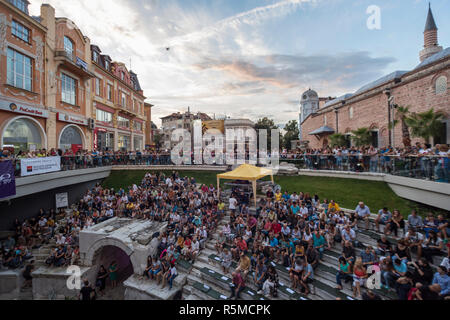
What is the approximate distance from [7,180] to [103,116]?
1659cm

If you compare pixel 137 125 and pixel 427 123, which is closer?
pixel 427 123

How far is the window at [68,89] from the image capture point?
18.5 m

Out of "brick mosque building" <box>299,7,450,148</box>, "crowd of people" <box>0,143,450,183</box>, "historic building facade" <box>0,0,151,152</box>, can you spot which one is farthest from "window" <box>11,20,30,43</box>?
"brick mosque building" <box>299,7,450,148</box>

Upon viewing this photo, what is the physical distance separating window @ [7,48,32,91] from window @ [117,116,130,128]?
12.1m

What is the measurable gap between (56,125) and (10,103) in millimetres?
3998

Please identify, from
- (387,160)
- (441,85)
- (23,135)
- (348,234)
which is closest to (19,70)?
(23,135)

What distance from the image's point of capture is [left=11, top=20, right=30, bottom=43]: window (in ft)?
46.5

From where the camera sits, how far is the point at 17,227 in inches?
484

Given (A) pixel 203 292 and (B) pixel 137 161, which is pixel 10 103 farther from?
(A) pixel 203 292

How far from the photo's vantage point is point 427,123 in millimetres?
12414

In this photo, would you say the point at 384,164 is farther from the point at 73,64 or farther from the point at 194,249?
the point at 73,64

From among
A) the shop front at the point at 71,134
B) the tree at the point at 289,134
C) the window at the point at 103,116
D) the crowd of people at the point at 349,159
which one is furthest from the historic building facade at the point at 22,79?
the tree at the point at 289,134

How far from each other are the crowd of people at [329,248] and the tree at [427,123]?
7.18 metres

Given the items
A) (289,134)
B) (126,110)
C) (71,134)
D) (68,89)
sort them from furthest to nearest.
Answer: (289,134) → (126,110) → (71,134) → (68,89)
